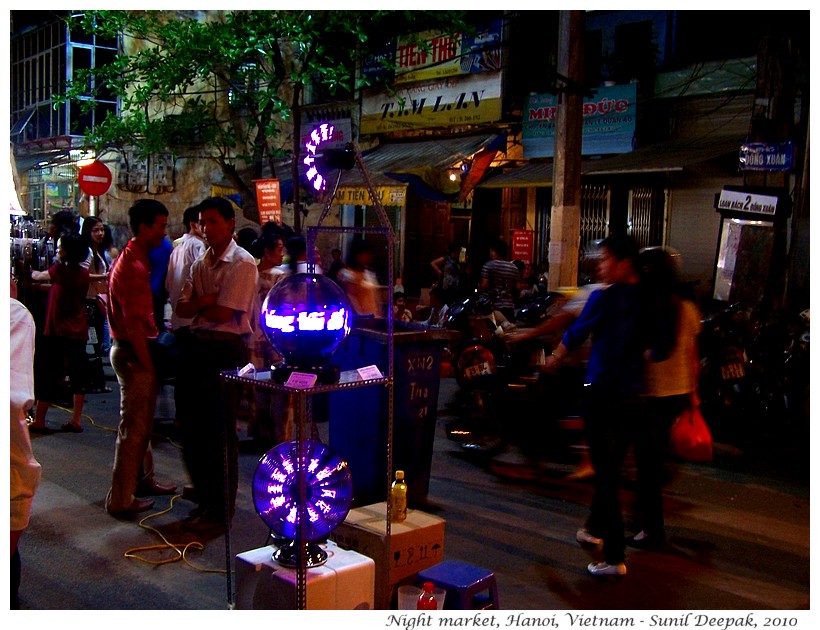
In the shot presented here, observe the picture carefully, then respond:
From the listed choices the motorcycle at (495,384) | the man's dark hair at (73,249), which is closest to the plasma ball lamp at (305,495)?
the motorcycle at (495,384)

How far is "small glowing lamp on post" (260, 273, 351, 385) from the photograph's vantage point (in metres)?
3.69

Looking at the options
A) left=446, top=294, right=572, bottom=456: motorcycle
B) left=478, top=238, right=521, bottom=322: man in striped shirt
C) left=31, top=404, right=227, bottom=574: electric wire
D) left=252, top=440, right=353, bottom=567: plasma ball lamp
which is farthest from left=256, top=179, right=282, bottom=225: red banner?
left=252, top=440, right=353, bottom=567: plasma ball lamp

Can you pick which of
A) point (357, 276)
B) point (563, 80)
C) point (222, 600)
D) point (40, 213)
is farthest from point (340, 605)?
point (40, 213)

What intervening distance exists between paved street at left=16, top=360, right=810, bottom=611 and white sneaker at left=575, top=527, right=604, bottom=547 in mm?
65

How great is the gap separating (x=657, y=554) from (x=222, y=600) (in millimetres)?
2481

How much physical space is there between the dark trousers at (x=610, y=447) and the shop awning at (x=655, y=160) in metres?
7.47

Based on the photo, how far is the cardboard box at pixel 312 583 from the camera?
359 centimetres

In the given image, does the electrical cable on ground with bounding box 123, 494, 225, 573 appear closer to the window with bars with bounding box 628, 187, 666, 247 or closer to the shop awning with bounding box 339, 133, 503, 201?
the shop awning with bounding box 339, 133, 503, 201

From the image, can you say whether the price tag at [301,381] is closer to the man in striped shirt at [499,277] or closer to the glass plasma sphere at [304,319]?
the glass plasma sphere at [304,319]

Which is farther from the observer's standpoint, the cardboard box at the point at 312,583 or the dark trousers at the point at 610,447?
the dark trousers at the point at 610,447

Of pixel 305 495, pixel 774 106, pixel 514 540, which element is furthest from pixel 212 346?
pixel 774 106

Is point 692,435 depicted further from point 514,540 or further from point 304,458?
point 304,458
